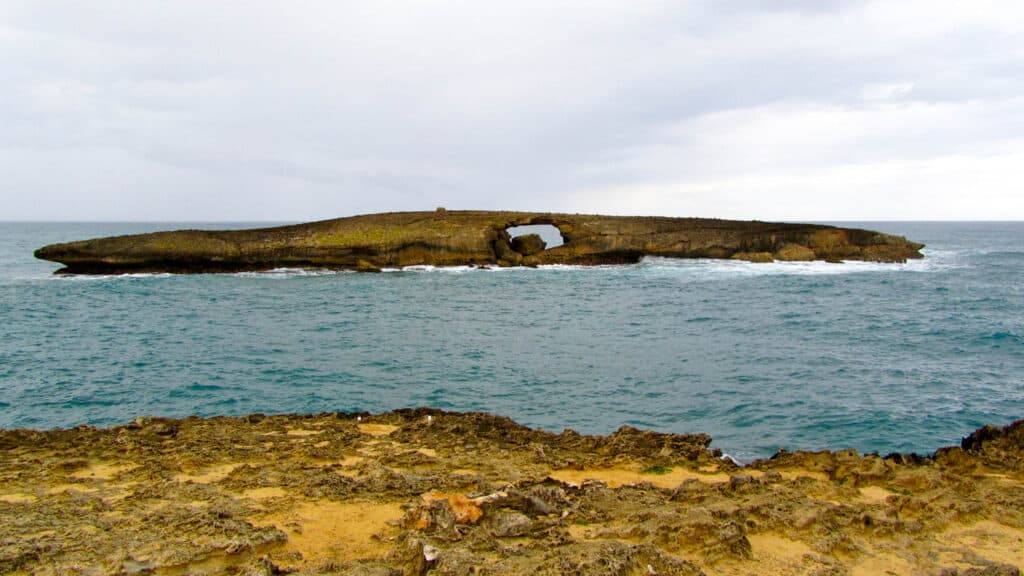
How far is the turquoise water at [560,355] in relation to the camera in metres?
12.1

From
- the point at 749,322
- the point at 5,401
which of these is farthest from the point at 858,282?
the point at 5,401

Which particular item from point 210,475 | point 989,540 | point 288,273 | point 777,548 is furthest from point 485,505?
point 288,273

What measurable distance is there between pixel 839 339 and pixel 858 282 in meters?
17.0

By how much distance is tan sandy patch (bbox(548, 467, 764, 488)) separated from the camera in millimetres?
7297

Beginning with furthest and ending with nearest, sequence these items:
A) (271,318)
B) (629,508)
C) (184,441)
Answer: (271,318) → (184,441) → (629,508)

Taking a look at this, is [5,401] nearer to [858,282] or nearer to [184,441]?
[184,441]

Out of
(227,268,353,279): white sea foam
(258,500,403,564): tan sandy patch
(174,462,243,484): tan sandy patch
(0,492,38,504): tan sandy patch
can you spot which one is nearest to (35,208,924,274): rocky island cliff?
(227,268,353,279): white sea foam

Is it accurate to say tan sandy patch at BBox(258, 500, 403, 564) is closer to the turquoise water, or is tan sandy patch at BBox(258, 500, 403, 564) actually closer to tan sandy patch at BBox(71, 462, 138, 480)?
tan sandy patch at BBox(71, 462, 138, 480)

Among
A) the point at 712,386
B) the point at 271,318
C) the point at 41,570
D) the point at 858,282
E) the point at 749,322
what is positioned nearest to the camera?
the point at 41,570

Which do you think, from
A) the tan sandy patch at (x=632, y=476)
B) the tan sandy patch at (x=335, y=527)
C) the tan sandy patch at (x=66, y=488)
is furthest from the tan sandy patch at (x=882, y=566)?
the tan sandy patch at (x=66, y=488)

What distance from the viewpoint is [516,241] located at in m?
48.8

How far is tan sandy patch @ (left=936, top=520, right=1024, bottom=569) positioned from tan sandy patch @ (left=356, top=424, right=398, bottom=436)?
7.10m

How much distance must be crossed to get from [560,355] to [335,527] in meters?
11.8

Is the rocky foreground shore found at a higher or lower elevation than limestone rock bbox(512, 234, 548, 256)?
lower
